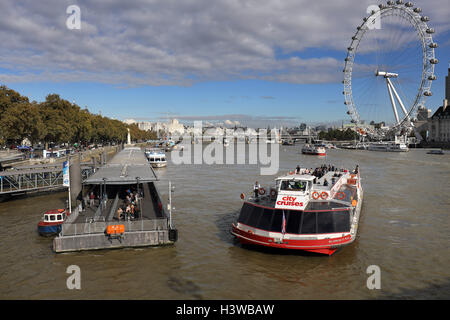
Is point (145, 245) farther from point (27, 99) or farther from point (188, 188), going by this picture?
point (27, 99)

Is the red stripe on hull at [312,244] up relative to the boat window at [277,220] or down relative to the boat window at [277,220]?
down

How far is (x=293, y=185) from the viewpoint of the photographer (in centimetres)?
2147

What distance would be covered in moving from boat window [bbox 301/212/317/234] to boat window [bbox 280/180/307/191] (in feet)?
6.13

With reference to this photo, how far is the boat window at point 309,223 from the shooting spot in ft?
63.2

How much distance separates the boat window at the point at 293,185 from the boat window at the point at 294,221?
70.9 inches

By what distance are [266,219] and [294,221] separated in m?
1.57

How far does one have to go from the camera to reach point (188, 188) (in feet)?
150

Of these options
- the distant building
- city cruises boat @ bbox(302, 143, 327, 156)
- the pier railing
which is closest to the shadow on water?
the pier railing

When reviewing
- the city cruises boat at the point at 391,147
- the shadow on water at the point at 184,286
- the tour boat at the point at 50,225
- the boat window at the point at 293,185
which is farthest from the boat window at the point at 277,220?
the city cruises boat at the point at 391,147

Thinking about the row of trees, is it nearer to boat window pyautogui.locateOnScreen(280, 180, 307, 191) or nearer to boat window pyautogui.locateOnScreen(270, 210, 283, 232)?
boat window pyautogui.locateOnScreen(280, 180, 307, 191)

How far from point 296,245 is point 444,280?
23.3 feet

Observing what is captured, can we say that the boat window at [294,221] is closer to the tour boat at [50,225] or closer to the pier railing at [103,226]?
the pier railing at [103,226]
